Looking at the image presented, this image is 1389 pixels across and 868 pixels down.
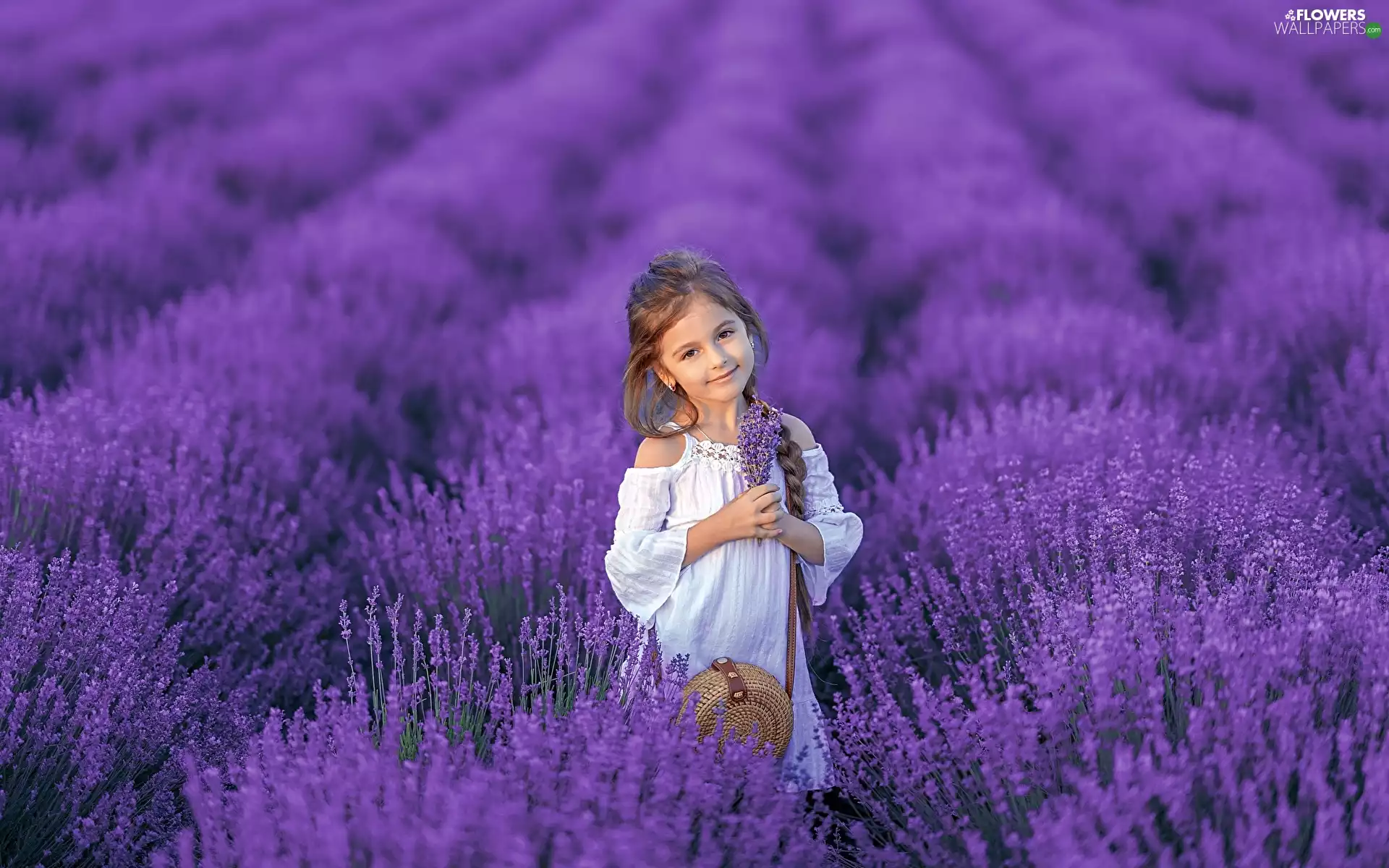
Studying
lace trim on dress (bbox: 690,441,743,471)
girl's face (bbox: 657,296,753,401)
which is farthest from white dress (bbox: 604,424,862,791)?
girl's face (bbox: 657,296,753,401)

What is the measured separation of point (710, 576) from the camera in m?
1.84

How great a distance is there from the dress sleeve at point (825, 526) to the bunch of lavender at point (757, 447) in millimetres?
113

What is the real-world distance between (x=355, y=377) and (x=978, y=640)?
2.31 meters

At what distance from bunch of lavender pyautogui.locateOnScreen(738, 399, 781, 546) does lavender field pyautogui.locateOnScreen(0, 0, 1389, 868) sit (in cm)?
35

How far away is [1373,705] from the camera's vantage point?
1.34 meters

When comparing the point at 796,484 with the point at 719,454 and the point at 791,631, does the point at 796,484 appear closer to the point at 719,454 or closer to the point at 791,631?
the point at 719,454

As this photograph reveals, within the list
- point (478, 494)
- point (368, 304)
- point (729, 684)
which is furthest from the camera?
point (368, 304)

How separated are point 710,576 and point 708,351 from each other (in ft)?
1.23

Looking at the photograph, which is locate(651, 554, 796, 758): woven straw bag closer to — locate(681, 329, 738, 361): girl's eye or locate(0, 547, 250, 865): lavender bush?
locate(681, 329, 738, 361): girl's eye

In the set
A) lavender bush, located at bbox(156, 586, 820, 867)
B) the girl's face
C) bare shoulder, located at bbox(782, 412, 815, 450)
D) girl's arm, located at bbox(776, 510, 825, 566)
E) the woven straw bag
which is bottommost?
lavender bush, located at bbox(156, 586, 820, 867)

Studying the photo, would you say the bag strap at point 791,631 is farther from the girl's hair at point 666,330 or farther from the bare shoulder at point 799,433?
the bare shoulder at point 799,433

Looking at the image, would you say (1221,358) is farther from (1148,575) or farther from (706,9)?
(706,9)

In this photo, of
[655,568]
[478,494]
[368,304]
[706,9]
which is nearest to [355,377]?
[368,304]

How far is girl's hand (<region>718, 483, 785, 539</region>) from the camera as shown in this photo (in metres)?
1.79
